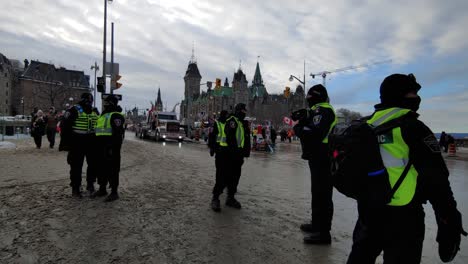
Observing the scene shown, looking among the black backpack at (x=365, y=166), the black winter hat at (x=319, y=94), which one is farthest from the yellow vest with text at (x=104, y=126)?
the black backpack at (x=365, y=166)

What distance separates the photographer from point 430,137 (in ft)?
7.77

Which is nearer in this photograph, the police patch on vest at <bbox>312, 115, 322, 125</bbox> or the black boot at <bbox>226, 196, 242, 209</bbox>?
the police patch on vest at <bbox>312, 115, 322, 125</bbox>

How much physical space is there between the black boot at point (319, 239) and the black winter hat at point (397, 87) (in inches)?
101

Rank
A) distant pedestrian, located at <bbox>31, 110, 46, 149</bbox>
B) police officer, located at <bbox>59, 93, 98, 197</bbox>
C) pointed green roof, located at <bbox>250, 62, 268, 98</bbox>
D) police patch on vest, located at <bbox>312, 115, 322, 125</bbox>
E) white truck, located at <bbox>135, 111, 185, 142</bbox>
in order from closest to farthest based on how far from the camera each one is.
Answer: police patch on vest, located at <bbox>312, 115, 322, 125</bbox> < police officer, located at <bbox>59, 93, 98, 197</bbox> < distant pedestrian, located at <bbox>31, 110, 46, 149</bbox> < white truck, located at <bbox>135, 111, 185, 142</bbox> < pointed green roof, located at <bbox>250, 62, 268, 98</bbox>

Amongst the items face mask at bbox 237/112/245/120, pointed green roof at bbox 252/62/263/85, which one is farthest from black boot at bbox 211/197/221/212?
pointed green roof at bbox 252/62/263/85

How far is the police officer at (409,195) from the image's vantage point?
232cm

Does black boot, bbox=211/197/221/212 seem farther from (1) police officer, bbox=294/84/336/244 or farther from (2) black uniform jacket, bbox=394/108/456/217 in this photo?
(2) black uniform jacket, bbox=394/108/456/217

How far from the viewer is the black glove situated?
230cm

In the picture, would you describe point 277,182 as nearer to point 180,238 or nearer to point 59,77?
point 180,238

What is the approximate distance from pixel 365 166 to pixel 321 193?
7.64 feet

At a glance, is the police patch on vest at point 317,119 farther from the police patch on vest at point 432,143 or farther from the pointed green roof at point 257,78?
the pointed green roof at point 257,78

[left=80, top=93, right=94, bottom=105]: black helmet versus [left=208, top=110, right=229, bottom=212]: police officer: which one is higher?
[left=80, top=93, right=94, bottom=105]: black helmet

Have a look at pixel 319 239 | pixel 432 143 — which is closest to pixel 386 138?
pixel 432 143

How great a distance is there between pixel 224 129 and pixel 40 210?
3385 millimetres
